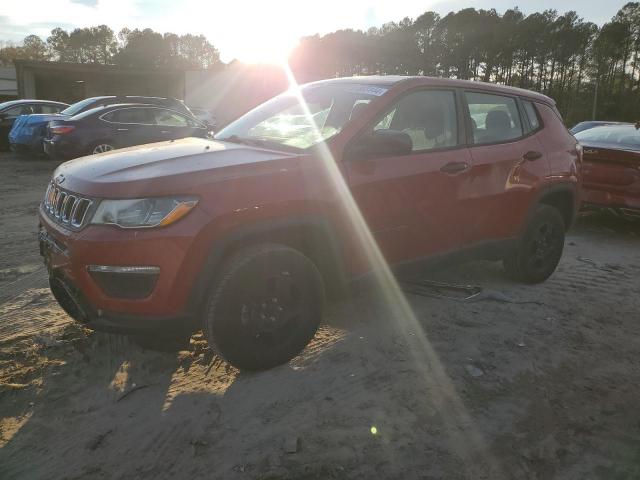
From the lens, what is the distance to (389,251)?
346 cm

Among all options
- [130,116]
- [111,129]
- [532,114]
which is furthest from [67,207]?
[130,116]

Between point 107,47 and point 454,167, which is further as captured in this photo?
point 107,47

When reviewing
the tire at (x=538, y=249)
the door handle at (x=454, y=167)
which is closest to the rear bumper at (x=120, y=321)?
the door handle at (x=454, y=167)

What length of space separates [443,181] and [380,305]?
1.13m

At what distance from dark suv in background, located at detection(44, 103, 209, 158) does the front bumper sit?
9.09 metres

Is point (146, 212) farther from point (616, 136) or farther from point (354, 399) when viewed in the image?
point (616, 136)

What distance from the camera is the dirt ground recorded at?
2393 mm

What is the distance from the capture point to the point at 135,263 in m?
2.59

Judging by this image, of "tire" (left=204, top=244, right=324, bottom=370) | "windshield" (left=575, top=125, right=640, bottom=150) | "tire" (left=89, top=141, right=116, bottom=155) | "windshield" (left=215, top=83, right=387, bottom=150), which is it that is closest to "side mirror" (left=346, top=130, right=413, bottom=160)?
"windshield" (left=215, top=83, right=387, bottom=150)

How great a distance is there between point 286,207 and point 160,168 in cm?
71

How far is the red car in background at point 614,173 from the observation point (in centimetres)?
664

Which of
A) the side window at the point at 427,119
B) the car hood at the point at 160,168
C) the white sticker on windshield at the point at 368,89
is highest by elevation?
the white sticker on windshield at the point at 368,89

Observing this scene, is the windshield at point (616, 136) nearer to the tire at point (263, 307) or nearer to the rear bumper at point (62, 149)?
the tire at point (263, 307)

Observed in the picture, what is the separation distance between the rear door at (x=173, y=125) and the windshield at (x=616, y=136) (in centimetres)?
786
